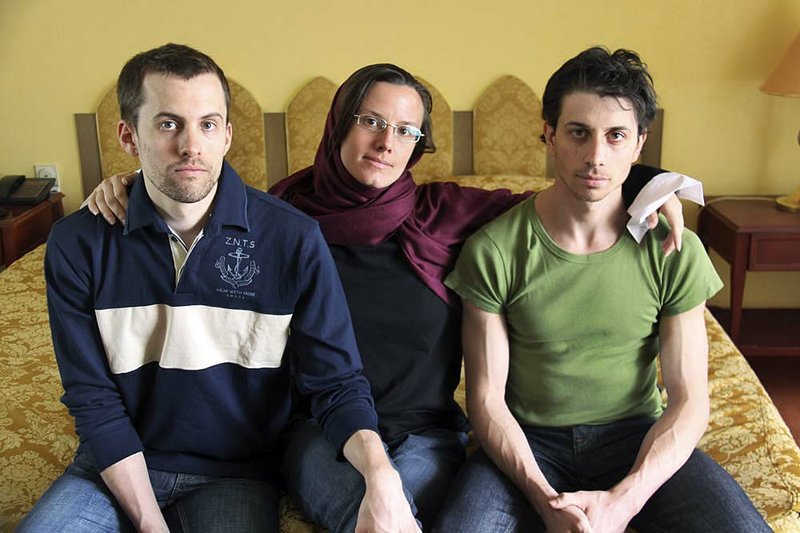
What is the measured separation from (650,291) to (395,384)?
1.68 feet

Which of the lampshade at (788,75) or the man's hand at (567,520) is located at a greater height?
the lampshade at (788,75)

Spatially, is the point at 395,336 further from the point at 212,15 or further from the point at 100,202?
the point at 212,15

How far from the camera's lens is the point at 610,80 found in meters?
1.51

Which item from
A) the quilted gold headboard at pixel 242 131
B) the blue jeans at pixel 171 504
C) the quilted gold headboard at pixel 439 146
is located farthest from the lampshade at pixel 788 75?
the blue jeans at pixel 171 504

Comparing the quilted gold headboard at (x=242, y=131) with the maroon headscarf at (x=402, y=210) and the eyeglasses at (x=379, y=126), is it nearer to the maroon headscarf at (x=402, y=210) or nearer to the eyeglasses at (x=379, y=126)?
the maroon headscarf at (x=402, y=210)

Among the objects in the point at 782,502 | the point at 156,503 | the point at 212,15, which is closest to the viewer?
the point at 156,503

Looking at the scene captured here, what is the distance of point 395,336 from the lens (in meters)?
1.60

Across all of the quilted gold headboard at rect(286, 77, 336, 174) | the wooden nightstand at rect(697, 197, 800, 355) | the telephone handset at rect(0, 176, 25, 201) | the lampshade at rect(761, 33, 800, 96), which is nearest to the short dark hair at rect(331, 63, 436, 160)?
the quilted gold headboard at rect(286, 77, 336, 174)

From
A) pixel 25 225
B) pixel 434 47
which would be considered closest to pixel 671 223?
pixel 434 47

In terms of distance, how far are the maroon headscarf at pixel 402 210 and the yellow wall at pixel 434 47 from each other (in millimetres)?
1447

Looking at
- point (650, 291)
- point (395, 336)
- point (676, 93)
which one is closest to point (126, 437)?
point (395, 336)

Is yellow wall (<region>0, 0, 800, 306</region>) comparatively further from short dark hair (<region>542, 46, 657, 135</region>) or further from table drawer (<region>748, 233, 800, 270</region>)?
short dark hair (<region>542, 46, 657, 135</region>)

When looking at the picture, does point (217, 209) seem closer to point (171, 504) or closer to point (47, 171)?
point (171, 504)

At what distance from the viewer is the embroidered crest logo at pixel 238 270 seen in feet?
4.79
